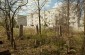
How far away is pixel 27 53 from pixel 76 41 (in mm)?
5781

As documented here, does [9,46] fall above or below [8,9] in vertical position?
below

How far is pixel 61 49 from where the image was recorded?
15.7 m

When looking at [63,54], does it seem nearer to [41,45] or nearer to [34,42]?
[41,45]

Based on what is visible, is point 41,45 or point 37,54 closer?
point 37,54

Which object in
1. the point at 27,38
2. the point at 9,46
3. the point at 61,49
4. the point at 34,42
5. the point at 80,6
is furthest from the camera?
the point at 27,38

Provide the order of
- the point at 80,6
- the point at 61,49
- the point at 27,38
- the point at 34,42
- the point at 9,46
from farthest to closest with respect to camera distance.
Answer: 1. the point at 27,38
2. the point at 34,42
3. the point at 9,46
4. the point at 61,49
5. the point at 80,6

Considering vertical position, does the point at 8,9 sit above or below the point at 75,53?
above

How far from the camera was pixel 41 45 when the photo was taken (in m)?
17.2

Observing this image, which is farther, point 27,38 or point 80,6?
point 27,38

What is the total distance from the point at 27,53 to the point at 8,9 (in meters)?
4.52

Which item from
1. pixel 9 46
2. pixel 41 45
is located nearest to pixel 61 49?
pixel 41 45

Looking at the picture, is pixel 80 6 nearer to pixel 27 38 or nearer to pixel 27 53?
pixel 27 53

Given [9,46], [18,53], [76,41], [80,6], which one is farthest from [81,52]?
[9,46]

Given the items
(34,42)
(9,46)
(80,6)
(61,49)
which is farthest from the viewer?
(34,42)
